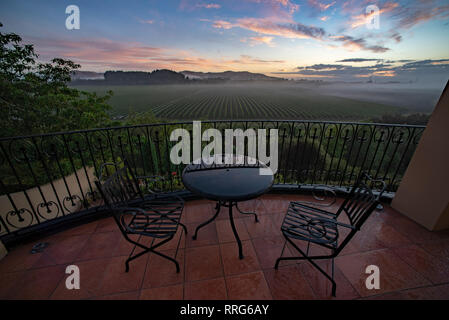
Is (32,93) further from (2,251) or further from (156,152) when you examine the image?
(156,152)

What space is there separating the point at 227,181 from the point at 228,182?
2 centimetres

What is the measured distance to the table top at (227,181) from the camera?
5.12ft

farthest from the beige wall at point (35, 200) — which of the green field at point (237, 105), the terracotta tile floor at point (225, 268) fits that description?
the green field at point (237, 105)

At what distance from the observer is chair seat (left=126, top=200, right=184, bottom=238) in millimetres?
1527

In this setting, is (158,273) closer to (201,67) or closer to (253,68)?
(201,67)

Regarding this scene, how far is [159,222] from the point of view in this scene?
1.70 meters

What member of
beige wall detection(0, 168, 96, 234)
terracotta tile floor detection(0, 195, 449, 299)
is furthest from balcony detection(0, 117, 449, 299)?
beige wall detection(0, 168, 96, 234)

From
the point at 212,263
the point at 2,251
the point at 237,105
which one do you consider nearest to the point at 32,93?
the point at 2,251

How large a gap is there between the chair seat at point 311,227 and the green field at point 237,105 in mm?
26851
